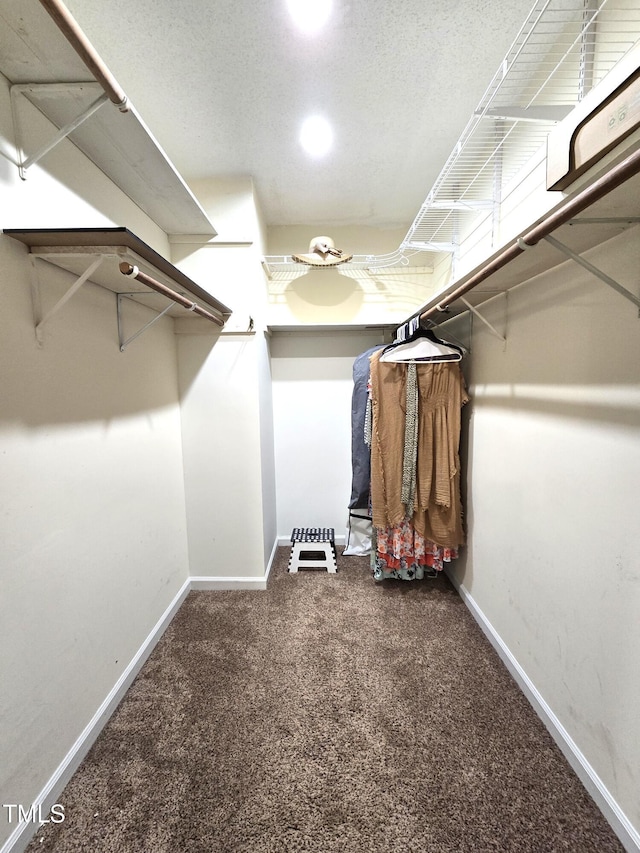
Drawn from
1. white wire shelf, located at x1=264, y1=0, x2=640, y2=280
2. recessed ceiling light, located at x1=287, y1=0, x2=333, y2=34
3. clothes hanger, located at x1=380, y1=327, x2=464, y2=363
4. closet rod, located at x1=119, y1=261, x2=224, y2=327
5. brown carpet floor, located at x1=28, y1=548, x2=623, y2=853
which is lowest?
brown carpet floor, located at x1=28, y1=548, x2=623, y2=853

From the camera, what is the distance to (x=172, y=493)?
6.79ft

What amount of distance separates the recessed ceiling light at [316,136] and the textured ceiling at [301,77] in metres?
0.04

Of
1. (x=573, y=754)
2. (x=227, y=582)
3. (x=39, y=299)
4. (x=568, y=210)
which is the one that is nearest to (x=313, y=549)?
(x=227, y=582)

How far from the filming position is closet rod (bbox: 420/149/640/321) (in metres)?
0.63

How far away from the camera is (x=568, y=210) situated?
778 mm

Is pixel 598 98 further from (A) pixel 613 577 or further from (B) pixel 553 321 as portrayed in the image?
(A) pixel 613 577

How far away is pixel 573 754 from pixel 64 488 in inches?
81.8

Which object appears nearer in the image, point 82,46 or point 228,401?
point 82,46

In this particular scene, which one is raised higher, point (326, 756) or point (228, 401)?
point (228, 401)

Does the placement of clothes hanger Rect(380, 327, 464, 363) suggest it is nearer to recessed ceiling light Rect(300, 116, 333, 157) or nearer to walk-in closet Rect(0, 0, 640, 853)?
walk-in closet Rect(0, 0, 640, 853)

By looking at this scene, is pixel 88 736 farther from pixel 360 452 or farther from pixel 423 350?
pixel 423 350

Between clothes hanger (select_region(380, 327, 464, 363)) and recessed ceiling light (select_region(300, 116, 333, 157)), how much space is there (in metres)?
1.11
